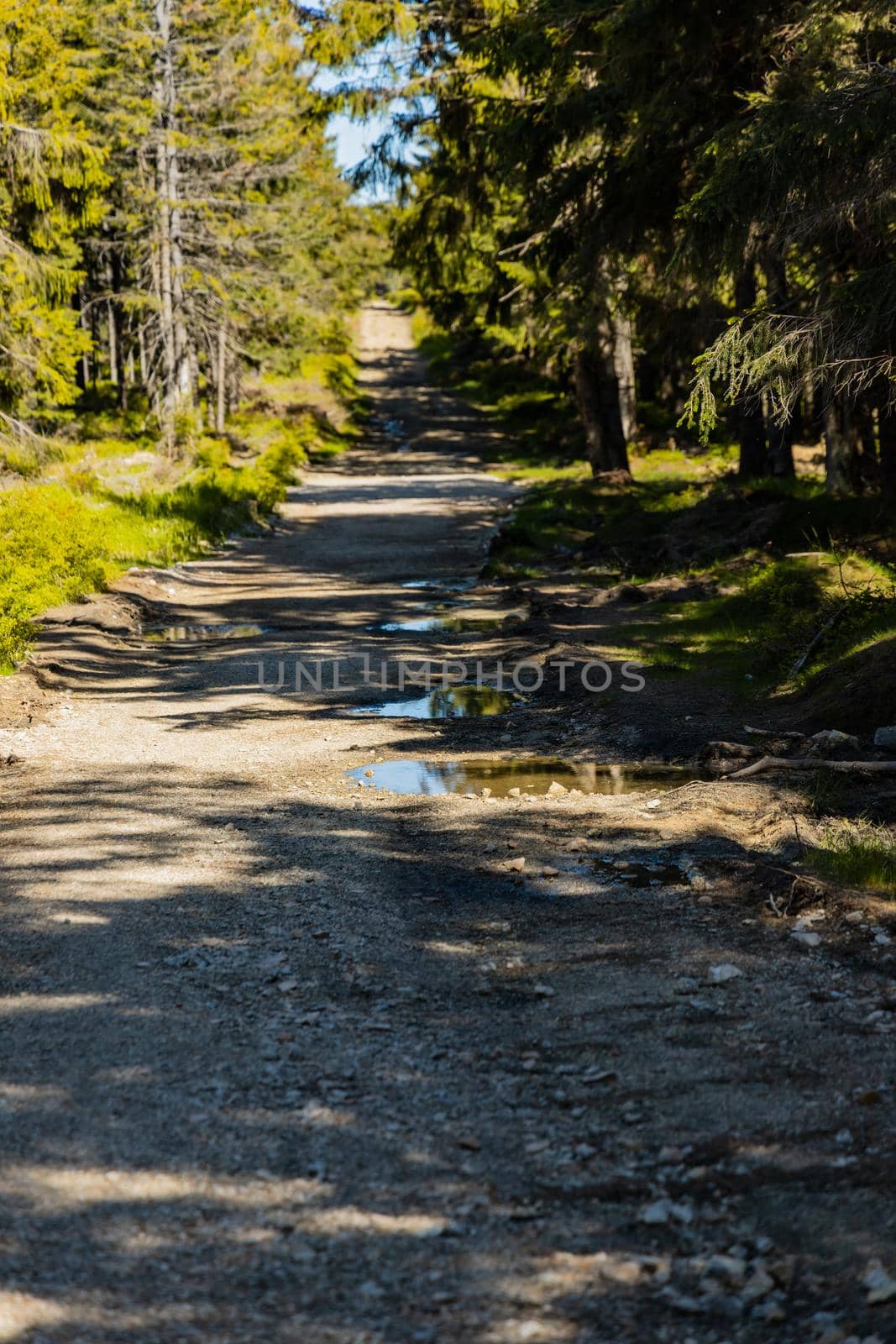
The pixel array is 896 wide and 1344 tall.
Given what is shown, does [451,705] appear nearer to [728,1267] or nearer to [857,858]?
[857,858]

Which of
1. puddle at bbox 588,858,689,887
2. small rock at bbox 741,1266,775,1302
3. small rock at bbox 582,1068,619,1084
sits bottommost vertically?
small rock at bbox 741,1266,775,1302

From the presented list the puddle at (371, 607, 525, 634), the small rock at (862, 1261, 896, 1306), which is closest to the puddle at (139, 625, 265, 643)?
the puddle at (371, 607, 525, 634)

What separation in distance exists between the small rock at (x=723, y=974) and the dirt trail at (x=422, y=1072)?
0.04 m

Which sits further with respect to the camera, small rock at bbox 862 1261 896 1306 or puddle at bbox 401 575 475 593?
puddle at bbox 401 575 475 593

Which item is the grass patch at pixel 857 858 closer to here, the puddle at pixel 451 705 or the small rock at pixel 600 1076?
the small rock at pixel 600 1076

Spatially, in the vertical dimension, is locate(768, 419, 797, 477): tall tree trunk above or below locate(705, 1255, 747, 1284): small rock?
above

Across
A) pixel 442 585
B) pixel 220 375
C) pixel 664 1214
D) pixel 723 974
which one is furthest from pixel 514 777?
pixel 220 375

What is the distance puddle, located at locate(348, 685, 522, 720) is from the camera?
33.3ft

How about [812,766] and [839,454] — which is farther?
[839,454]

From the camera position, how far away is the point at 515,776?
329 inches

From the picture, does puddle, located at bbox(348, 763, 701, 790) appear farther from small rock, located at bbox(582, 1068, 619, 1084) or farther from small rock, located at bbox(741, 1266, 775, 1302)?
small rock, located at bbox(741, 1266, 775, 1302)

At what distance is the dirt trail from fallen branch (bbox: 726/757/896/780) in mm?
348

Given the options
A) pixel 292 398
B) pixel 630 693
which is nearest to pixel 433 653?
pixel 630 693

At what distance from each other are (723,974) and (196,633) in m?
10.6
